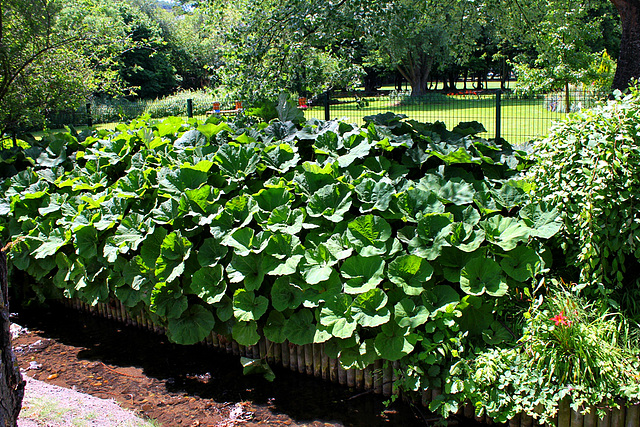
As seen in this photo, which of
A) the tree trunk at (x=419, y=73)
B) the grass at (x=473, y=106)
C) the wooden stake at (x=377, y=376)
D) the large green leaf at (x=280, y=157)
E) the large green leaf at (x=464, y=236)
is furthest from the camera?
the tree trunk at (x=419, y=73)

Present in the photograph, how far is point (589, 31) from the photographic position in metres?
10.2

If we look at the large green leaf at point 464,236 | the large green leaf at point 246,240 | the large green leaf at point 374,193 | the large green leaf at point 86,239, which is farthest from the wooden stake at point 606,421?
the large green leaf at point 86,239

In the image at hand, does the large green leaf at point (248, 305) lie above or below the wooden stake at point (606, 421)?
above

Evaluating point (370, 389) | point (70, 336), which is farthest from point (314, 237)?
point (70, 336)

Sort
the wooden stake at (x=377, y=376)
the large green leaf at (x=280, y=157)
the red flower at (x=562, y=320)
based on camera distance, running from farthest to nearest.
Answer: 1. the large green leaf at (x=280, y=157)
2. the wooden stake at (x=377, y=376)
3. the red flower at (x=562, y=320)

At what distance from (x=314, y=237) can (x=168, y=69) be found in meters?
39.3

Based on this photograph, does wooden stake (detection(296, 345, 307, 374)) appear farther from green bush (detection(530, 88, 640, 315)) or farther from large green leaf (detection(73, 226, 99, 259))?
large green leaf (detection(73, 226, 99, 259))

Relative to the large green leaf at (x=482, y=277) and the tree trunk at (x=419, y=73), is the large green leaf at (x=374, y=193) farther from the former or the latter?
the tree trunk at (x=419, y=73)

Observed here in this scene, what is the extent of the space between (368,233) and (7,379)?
231cm

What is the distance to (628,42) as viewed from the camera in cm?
688

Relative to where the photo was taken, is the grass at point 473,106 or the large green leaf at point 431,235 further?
the grass at point 473,106

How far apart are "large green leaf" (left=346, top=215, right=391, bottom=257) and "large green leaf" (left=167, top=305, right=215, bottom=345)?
1289mm

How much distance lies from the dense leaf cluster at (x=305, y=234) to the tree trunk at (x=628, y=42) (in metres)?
3.16

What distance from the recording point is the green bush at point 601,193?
320 cm
